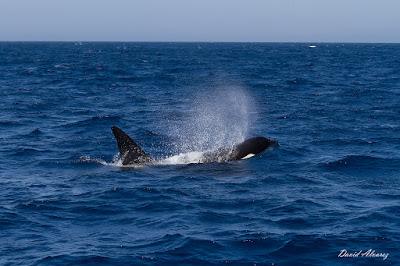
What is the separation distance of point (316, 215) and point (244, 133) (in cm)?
1869

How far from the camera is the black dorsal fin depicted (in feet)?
87.1

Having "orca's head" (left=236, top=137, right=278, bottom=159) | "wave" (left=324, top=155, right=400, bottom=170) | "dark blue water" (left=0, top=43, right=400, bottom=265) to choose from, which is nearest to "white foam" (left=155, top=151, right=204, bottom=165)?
"dark blue water" (left=0, top=43, right=400, bottom=265)

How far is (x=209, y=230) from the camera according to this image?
→ 17.4 meters

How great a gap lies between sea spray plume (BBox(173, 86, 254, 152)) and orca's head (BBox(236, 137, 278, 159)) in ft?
3.43

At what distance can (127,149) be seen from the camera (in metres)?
26.7

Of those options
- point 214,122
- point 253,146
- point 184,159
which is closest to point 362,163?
point 253,146

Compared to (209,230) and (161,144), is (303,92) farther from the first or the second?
(209,230)

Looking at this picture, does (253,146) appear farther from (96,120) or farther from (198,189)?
(96,120)

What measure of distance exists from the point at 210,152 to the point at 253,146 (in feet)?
6.26

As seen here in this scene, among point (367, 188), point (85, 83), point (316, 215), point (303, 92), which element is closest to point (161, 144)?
point (367, 188)

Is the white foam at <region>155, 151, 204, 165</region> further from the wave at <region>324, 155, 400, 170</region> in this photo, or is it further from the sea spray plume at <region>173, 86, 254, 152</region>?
the wave at <region>324, 155, 400, 170</region>
